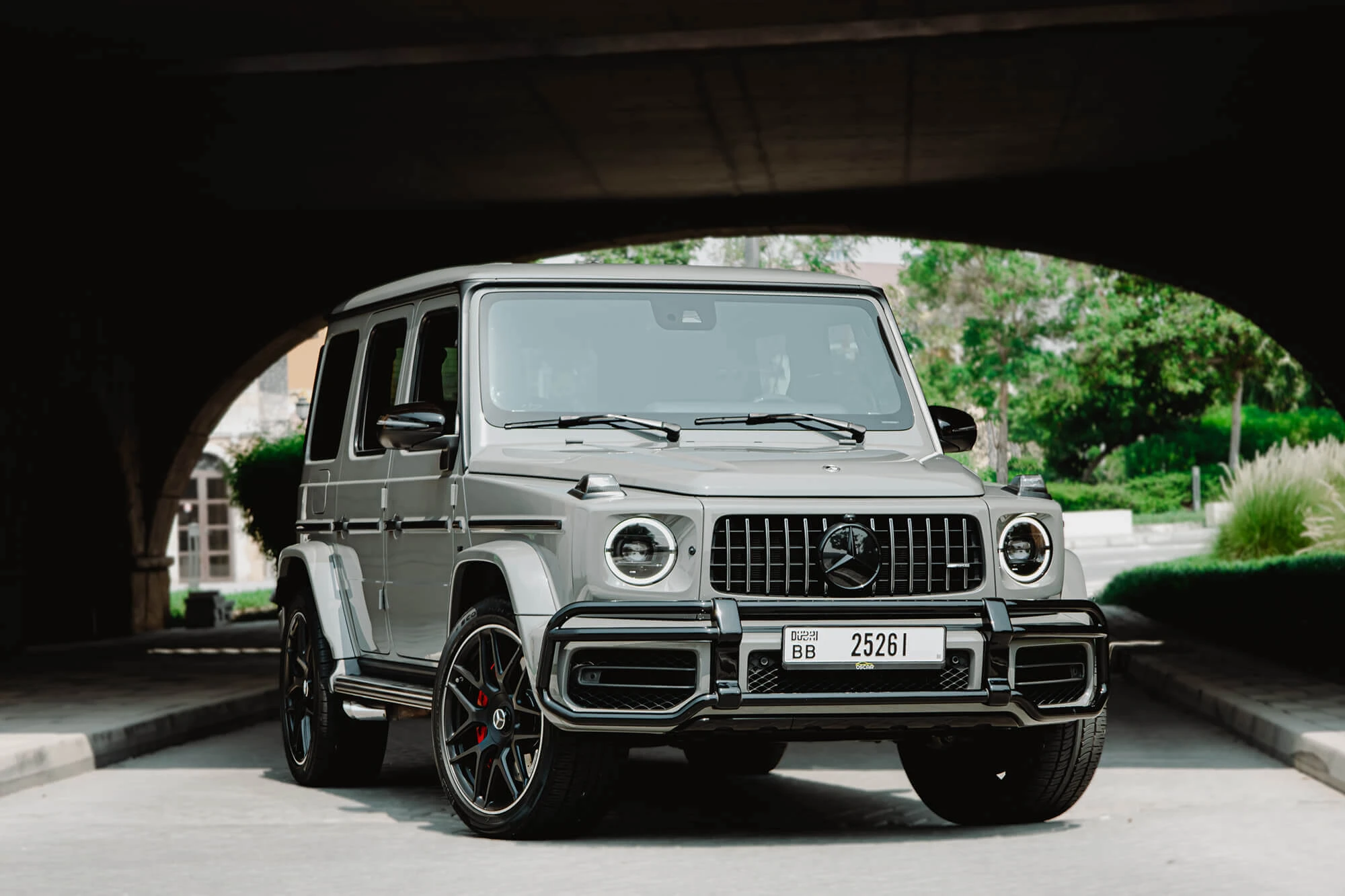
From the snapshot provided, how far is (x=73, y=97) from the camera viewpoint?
52.7 feet

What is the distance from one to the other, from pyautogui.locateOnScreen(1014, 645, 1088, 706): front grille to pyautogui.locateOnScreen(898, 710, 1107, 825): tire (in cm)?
19

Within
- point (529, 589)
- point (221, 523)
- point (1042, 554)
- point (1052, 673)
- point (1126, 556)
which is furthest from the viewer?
point (221, 523)

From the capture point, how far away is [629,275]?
786 centimetres

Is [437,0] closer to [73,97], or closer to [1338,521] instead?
[73,97]

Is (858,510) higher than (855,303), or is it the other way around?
(855,303)

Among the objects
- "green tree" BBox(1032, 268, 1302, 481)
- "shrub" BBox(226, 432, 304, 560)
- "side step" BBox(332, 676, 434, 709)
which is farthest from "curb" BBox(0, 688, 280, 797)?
"green tree" BBox(1032, 268, 1302, 481)

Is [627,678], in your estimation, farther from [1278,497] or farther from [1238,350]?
[1238,350]

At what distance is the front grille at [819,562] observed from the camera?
6418 millimetres

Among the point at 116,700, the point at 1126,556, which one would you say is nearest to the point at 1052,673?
the point at 116,700

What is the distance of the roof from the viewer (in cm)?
776

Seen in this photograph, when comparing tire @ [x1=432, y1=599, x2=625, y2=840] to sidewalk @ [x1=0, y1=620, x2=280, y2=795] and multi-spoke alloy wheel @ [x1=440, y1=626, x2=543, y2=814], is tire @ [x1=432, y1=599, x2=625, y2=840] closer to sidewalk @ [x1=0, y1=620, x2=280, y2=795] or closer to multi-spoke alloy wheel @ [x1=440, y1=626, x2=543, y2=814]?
multi-spoke alloy wheel @ [x1=440, y1=626, x2=543, y2=814]

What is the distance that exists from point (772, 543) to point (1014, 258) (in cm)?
4295

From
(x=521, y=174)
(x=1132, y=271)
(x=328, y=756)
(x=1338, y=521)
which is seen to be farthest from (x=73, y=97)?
(x=1338, y=521)

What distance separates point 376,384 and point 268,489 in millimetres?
21190
